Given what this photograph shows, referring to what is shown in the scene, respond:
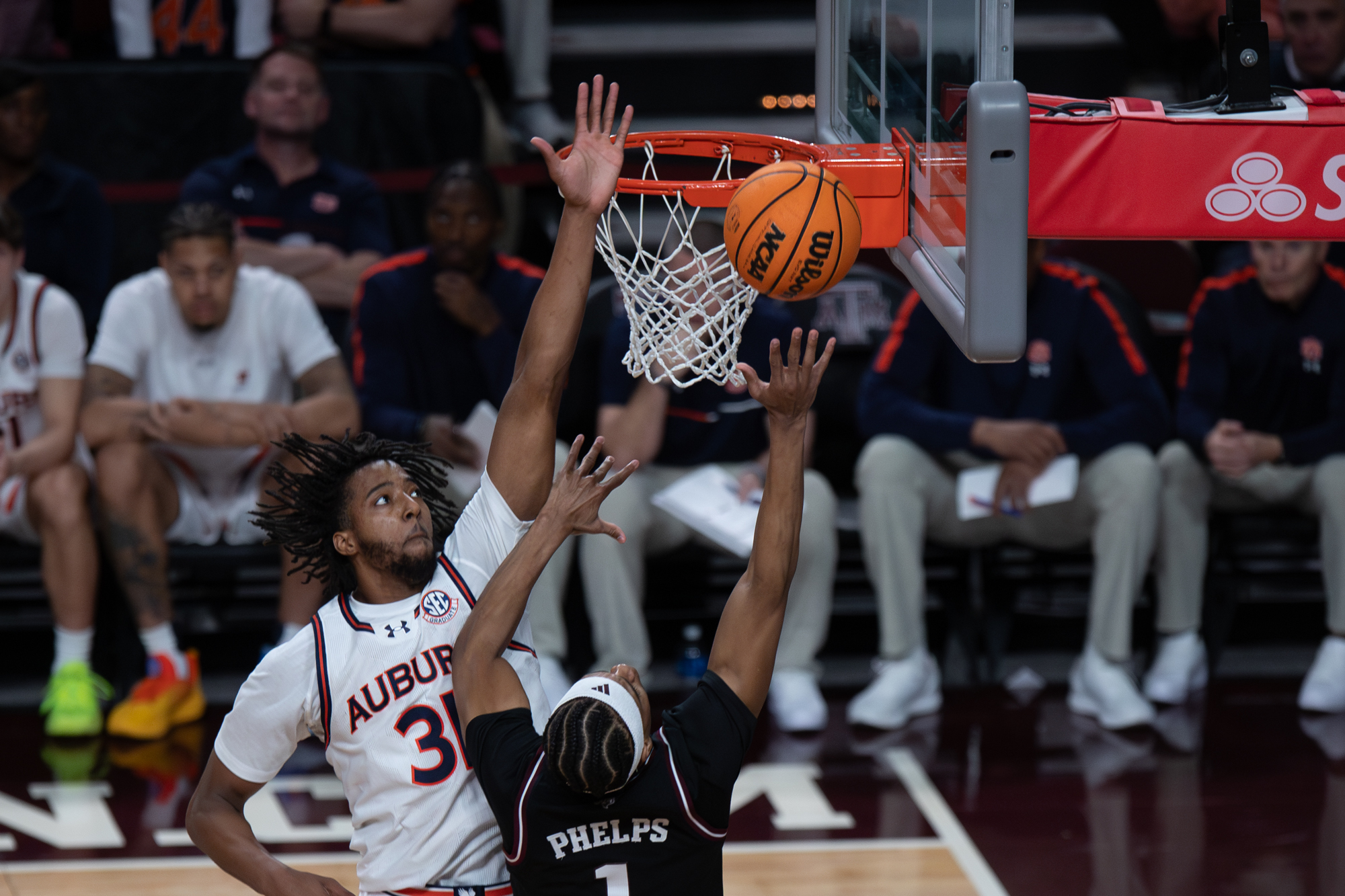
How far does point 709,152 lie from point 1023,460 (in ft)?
7.72

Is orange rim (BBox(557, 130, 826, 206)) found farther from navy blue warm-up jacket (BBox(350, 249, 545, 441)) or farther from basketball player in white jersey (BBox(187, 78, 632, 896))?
navy blue warm-up jacket (BBox(350, 249, 545, 441))

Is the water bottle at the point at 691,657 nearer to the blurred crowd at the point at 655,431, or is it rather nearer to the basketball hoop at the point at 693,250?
the blurred crowd at the point at 655,431

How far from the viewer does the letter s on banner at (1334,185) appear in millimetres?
3105

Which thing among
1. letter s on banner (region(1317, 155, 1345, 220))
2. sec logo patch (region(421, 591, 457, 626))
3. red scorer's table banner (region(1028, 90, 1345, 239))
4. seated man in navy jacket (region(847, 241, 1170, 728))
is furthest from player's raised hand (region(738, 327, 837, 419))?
seated man in navy jacket (region(847, 241, 1170, 728))

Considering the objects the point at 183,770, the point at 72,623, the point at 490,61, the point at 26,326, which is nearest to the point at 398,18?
the point at 490,61

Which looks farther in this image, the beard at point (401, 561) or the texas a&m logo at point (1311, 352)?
the texas a&m logo at point (1311, 352)

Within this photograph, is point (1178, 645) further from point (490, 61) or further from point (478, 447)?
point (490, 61)

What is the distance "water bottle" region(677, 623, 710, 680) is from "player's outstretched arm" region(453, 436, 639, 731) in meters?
2.76

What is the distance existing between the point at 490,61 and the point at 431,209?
2195mm

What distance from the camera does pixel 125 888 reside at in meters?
4.27

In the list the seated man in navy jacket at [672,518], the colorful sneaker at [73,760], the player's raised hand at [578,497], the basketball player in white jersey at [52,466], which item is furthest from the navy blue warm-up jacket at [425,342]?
the player's raised hand at [578,497]

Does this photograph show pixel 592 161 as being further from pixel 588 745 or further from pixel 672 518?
pixel 672 518

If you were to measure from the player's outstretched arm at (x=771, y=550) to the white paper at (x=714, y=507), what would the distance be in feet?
8.02

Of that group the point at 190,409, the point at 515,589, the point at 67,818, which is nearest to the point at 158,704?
the point at 67,818
